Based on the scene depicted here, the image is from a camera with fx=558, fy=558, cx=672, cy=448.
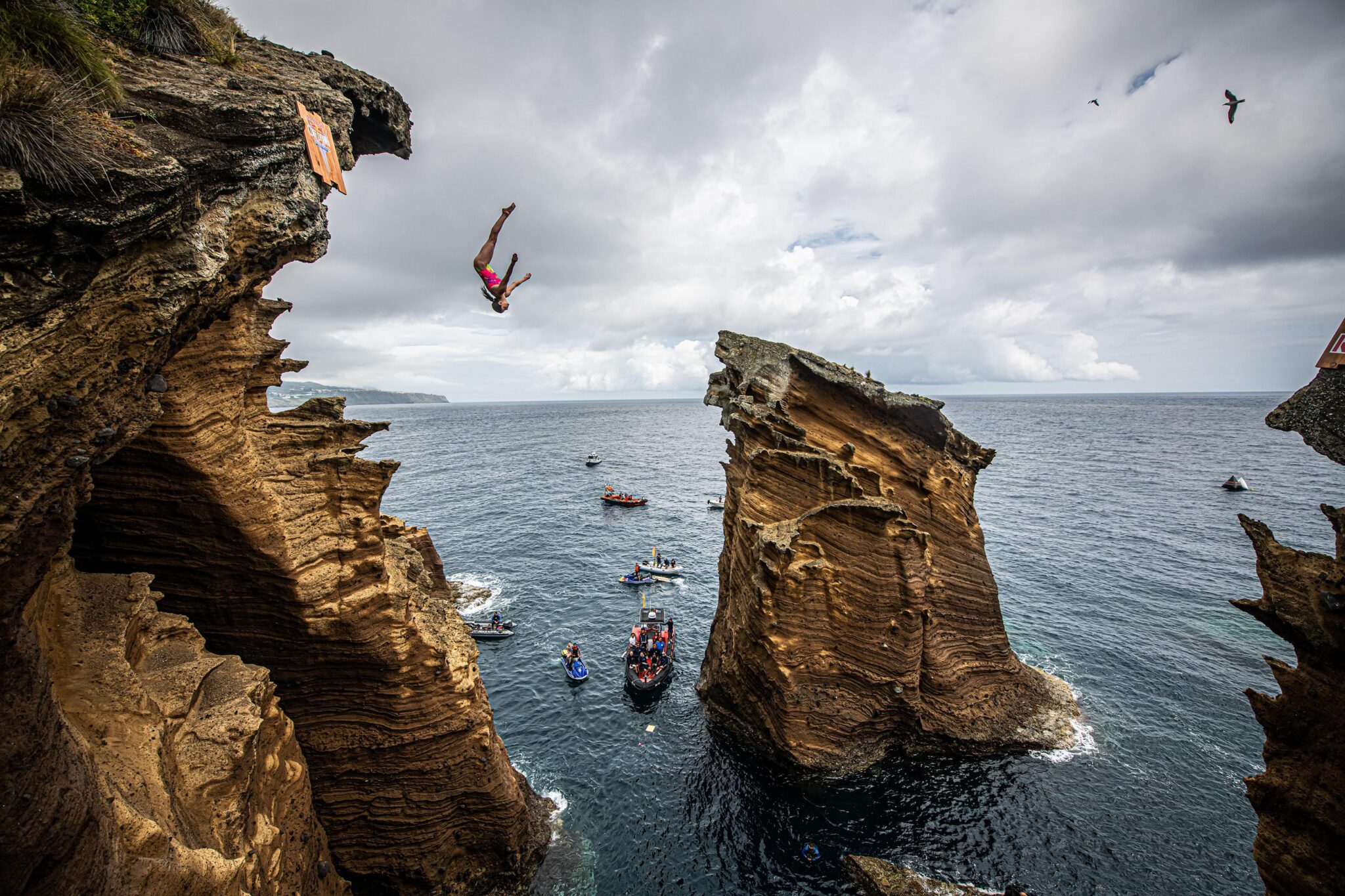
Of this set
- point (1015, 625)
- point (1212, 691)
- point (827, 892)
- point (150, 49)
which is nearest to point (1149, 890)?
point (827, 892)

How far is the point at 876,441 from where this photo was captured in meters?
23.6

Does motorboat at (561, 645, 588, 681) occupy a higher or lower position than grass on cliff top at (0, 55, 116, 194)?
lower

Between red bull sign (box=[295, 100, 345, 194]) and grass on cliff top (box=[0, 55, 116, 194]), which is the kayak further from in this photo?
grass on cliff top (box=[0, 55, 116, 194])

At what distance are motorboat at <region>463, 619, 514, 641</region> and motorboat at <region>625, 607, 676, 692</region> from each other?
7.77 metres

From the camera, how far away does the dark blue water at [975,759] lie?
19.3 meters

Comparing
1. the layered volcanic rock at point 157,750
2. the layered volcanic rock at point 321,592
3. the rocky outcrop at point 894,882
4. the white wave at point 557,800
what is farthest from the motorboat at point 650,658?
the layered volcanic rock at point 157,750

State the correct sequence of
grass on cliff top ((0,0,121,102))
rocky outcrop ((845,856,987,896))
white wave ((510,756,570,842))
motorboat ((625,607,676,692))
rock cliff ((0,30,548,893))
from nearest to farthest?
rock cliff ((0,30,548,893))
grass on cliff top ((0,0,121,102))
rocky outcrop ((845,856,987,896))
white wave ((510,756,570,842))
motorboat ((625,607,676,692))

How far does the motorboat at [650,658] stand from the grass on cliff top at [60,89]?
90.3ft

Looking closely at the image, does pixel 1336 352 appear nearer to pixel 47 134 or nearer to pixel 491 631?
pixel 47 134

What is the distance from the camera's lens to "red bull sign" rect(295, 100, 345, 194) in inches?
392

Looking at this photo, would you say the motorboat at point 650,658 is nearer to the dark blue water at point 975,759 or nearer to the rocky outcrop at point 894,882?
the dark blue water at point 975,759

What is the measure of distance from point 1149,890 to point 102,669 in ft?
93.4

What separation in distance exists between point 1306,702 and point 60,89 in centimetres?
2159

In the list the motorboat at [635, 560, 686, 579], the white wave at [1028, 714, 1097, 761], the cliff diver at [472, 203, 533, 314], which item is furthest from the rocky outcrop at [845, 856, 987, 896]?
the motorboat at [635, 560, 686, 579]
